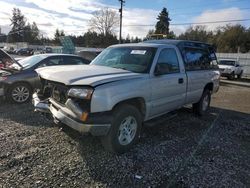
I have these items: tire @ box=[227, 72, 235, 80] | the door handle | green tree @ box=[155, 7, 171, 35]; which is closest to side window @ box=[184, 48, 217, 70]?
the door handle

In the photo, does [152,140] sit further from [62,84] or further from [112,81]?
[62,84]

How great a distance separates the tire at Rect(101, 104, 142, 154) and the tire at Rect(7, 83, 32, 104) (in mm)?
4254

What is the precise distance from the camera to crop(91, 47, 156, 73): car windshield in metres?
4.87

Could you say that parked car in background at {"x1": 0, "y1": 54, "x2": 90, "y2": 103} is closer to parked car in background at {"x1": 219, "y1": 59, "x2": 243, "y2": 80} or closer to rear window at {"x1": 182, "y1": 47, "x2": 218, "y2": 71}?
rear window at {"x1": 182, "y1": 47, "x2": 218, "y2": 71}

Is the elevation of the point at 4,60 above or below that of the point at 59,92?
above

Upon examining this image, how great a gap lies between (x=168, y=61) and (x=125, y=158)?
225cm

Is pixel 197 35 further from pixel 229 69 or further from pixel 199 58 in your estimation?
pixel 199 58

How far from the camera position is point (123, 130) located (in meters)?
4.39

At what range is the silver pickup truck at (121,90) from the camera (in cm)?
379

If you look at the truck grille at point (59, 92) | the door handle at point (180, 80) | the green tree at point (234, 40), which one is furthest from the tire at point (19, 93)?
the green tree at point (234, 40)

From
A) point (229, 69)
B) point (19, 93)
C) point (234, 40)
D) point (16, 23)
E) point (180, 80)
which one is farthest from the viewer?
point (16, 23)

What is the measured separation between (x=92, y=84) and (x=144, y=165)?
149cm

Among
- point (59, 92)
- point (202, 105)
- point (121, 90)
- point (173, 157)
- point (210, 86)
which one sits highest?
point (121, 90)

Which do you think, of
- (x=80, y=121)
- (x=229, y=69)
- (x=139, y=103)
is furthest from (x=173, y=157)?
(x=229, y=69)
